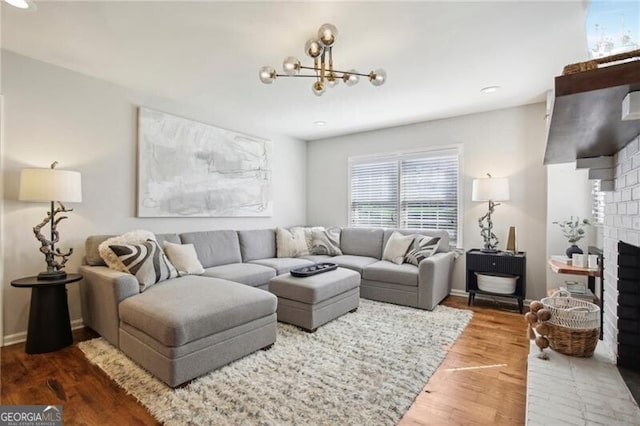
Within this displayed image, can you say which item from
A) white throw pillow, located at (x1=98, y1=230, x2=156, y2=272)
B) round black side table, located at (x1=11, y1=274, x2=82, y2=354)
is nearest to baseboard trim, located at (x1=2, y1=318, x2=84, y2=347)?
round black side table, located at (x1=11, y1=274, x2=82, y2=354)

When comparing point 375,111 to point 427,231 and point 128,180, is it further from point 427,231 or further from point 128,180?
point 128,180

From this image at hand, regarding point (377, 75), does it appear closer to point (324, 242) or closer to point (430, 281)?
point (430, 281)

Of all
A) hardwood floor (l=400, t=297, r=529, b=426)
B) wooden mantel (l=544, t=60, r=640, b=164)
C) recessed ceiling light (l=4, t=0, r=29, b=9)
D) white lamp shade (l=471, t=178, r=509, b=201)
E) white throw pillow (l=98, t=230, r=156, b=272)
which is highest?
recessed ceiling light (l=4, t=0, r=29, b=9)

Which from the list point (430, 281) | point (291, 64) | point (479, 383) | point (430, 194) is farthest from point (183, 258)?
point (430, 194)

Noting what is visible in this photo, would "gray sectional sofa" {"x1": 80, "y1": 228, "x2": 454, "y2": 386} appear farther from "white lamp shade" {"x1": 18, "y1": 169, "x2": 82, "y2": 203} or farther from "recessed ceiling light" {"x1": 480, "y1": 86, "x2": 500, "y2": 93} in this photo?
"recessed ceiling light" {"x1": 480, "y1": 86, "x2": 500, "y2": 93}

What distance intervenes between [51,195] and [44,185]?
93mm

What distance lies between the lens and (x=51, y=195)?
7.79 ft

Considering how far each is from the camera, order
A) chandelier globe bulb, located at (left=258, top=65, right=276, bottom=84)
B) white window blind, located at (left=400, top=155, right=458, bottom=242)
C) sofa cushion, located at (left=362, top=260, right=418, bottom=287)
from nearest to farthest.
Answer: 1. chandelier globe bulb, located at (left=258, top=65, right=276, bottom=84)
2. sofa cushion, located at (left=362, top=260, right=418, bottom=287)
3. white window blind, located at (left=400, top=155, right=458, bottom=242)

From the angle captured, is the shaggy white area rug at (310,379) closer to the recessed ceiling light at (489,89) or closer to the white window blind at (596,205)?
the white window blind at (596,205)

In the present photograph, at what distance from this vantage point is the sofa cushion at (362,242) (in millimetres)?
4398

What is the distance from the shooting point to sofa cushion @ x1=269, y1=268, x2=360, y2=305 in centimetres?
277

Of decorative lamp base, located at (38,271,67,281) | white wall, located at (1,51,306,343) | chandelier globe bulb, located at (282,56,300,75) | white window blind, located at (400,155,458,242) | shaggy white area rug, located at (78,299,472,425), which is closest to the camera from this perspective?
shaggy white area rug, located at (78,299,472,425)

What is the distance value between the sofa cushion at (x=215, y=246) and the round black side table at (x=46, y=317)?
1.23m

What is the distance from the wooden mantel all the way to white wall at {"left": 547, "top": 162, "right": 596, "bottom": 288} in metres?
1.88
